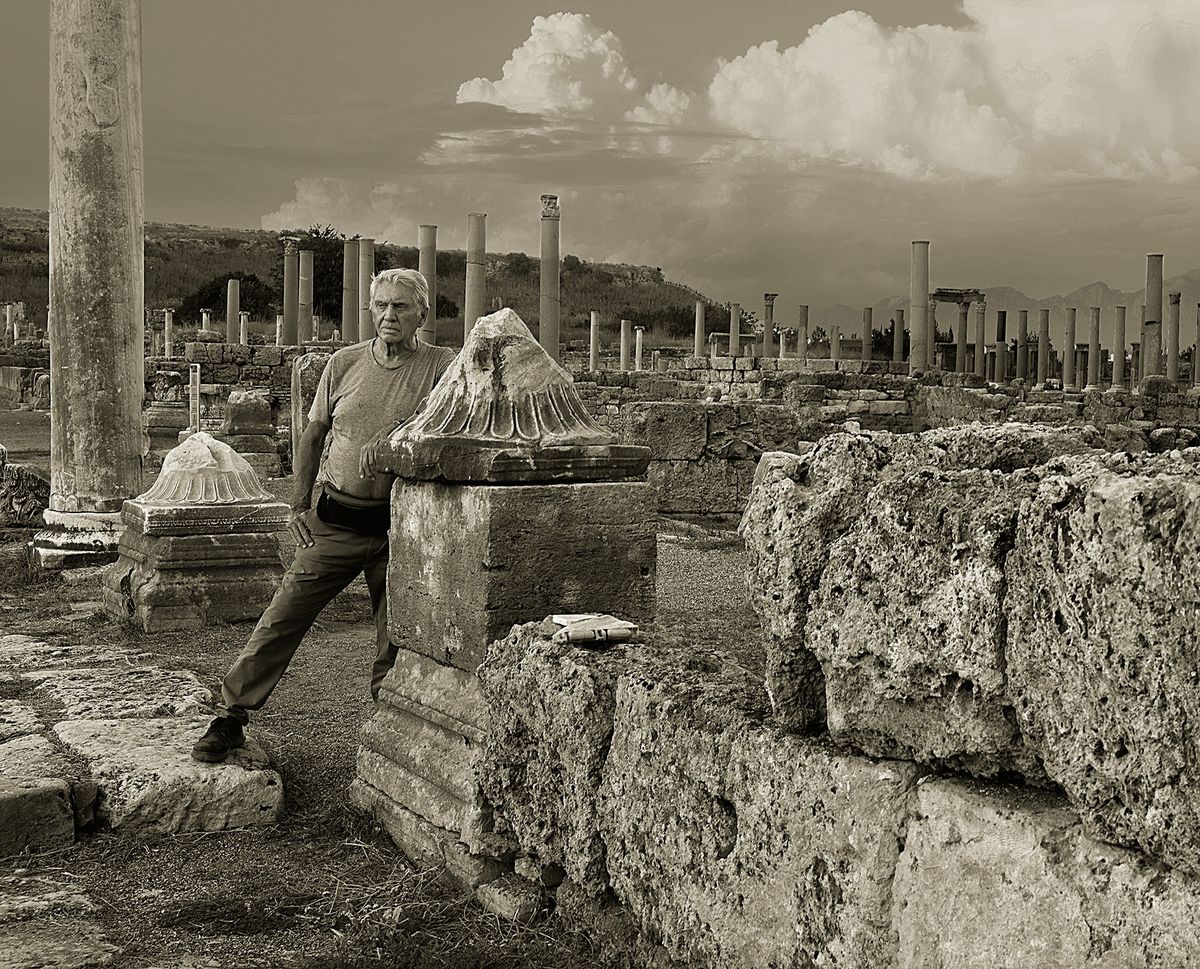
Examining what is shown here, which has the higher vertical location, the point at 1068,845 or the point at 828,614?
the point at 828,614

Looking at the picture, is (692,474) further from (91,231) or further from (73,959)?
(73,959)

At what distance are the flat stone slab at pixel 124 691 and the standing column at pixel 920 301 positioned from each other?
2598cm

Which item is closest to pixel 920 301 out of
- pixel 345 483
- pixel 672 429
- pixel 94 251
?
pixel 672 429

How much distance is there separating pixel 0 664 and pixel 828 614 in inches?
204

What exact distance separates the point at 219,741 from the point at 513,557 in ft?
4.22

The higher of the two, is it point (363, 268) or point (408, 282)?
point (363, 268)

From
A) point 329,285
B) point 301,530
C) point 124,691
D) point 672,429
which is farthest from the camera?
point 329,285

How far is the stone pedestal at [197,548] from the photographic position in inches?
296

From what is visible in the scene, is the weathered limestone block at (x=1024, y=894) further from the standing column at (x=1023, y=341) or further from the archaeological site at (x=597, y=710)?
the standing column at (x=1023, y=341)

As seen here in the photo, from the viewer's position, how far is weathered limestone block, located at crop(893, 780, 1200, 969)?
73.2 inches

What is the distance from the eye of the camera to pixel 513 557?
161 inches

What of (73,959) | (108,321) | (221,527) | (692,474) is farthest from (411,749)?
(692,474)

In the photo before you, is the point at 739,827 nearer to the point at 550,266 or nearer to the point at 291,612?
the point at 291,612

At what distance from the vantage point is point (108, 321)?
368 inches
